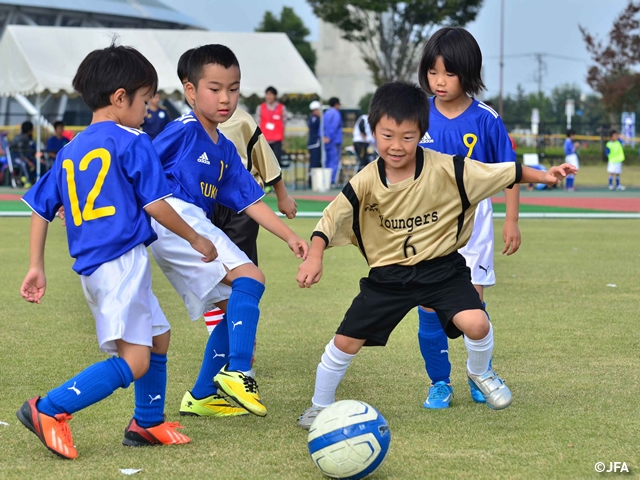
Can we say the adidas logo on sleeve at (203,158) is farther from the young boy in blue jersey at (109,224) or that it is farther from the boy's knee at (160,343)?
the boy's knee at (160,343)

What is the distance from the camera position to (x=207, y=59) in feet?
13.5

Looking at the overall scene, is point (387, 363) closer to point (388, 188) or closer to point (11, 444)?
point (388, 188)

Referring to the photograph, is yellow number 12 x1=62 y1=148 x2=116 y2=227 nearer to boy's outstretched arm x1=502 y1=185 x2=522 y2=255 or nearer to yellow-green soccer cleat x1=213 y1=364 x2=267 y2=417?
yellow-green soccer cleat x1=213 y1=364 x2=267 y2=417

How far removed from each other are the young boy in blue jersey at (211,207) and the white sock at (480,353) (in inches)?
32.9

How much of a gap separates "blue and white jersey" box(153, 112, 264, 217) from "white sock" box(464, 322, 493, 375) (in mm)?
1142

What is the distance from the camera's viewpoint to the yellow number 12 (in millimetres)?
3518

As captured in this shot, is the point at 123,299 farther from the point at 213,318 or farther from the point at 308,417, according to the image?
the point at 213,318

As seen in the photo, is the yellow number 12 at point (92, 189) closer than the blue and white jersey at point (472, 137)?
Yes

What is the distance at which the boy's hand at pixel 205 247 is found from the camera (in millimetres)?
3662

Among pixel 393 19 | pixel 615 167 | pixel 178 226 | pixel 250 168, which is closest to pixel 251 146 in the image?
pixel 250 168

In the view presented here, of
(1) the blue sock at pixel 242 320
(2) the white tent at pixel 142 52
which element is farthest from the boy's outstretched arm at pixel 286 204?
(2) the white tent at pixel 142 52

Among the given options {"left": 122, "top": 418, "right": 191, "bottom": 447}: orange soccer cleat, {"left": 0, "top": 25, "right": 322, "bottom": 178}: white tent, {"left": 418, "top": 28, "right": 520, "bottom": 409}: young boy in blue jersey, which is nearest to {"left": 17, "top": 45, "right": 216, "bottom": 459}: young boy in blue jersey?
{"left": 122, "top": 418, "right": 191, "bottom": 447}: orange soccer cleat

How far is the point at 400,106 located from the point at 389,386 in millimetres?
1505

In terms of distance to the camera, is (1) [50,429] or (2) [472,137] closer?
(1) [50,429]
